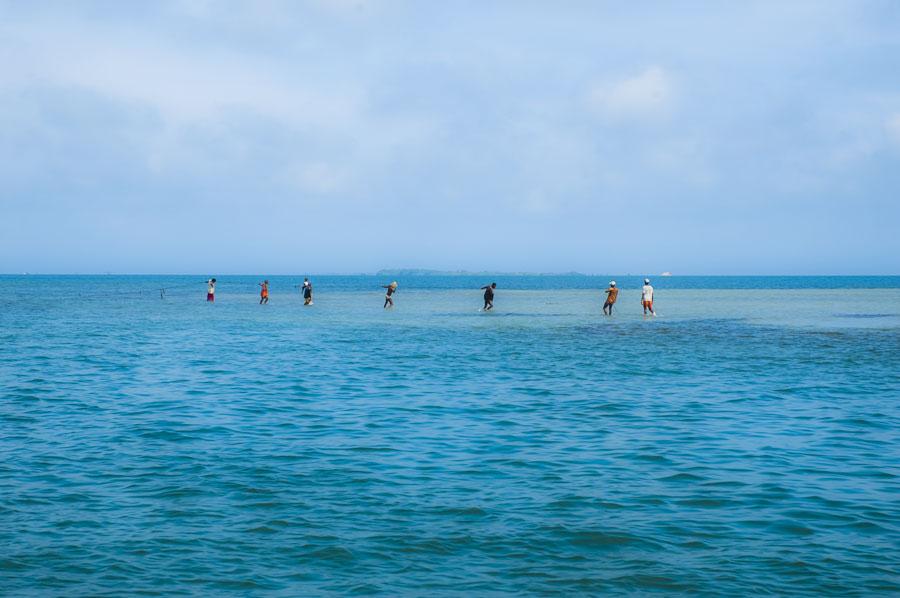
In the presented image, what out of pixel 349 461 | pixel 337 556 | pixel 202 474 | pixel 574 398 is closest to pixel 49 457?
pixel 202 474

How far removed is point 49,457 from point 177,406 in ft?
16.8

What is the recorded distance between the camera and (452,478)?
1133 centimetres

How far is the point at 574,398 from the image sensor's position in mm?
18125

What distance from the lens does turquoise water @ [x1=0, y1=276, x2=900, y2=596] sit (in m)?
7.96

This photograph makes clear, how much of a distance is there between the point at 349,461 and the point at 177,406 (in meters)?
6.75

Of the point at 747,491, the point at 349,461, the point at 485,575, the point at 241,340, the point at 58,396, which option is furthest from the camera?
the point at 241,340

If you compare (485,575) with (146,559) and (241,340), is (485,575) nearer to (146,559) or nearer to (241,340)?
(146,559)

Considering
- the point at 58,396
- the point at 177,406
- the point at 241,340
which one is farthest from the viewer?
the point at 241,340

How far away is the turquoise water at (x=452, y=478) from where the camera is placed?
796 cm

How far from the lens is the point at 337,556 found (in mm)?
8359

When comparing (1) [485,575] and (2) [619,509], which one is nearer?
(1) [485,575]

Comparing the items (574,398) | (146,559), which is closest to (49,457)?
(146,559)

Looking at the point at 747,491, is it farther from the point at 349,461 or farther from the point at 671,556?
the point at 349,461

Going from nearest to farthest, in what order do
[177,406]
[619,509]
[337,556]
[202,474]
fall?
[337,556]
[619,509]
[202,474]
[177,406]
